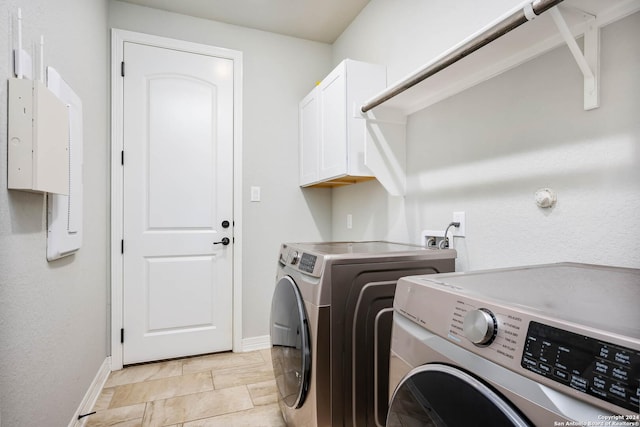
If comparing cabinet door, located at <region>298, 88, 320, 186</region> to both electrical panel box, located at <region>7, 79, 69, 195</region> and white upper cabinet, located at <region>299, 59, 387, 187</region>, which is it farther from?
electrical panel box, located at <region>7, 79, 69, 195</region>

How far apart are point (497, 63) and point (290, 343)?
55.6 inches

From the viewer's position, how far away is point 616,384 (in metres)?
0.40

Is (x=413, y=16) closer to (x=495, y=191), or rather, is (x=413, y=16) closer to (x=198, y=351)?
(x=495, y=191)

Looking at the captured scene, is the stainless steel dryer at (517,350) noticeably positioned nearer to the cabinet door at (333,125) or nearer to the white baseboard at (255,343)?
the cabinet door at (333,125)

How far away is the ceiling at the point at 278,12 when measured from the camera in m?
2.33

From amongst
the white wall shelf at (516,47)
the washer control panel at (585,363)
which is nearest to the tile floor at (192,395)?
the washer control panel at (585,363)

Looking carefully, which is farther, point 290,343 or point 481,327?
point 290,343

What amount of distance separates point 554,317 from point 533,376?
0.09m

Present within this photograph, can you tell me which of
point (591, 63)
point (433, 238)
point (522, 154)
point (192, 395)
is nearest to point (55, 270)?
point (192, 395)

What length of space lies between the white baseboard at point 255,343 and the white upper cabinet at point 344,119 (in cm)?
137

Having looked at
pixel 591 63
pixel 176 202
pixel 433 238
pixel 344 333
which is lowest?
pixel 344 333

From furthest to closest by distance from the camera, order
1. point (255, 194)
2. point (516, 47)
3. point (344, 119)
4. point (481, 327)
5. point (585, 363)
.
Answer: point (255, 194)
point (344, 119)
point (516, 47)
point (481, 327)
point (585, 363)

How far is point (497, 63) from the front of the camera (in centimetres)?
129

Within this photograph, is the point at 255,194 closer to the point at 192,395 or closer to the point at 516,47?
the point at 192,395
